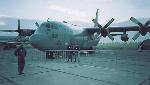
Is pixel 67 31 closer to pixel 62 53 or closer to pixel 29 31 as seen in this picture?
pixel 62 53

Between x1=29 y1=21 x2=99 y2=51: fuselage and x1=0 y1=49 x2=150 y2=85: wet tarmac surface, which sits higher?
x1=29 y1=21 x2=99 y2=51: fuselage

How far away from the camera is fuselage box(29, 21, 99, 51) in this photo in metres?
22.3

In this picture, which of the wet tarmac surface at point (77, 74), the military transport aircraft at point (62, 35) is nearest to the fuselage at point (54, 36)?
the military transport aircraft at point (62, 35)

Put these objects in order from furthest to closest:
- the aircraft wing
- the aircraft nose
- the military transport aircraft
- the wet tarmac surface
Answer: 1. the aircraft wing
2. the military transport aircraft
3. the aircraft nose
4. the wet tarmac surface

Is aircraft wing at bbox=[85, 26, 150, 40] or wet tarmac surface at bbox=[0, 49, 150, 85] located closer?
wet tarmac surface at bbox=[0, 49, 150, 85]

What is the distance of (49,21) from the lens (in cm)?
2508

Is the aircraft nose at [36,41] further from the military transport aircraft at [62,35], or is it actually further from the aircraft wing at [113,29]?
the aircraft wing at [113,29]

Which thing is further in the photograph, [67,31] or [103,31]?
[103,31]

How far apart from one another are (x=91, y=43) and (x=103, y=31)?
13.2 ft

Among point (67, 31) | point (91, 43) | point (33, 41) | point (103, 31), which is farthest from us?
point (91, 43)

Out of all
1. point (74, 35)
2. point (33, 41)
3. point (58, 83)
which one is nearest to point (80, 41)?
point (74, 35)

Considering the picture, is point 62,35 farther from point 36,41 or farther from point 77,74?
point 77,74

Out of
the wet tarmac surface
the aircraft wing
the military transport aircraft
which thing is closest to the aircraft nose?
the military transport aircraft

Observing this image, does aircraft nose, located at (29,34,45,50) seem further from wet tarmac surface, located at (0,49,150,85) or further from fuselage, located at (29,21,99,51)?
wet tarmac surface, located at (0,49,150,85)
